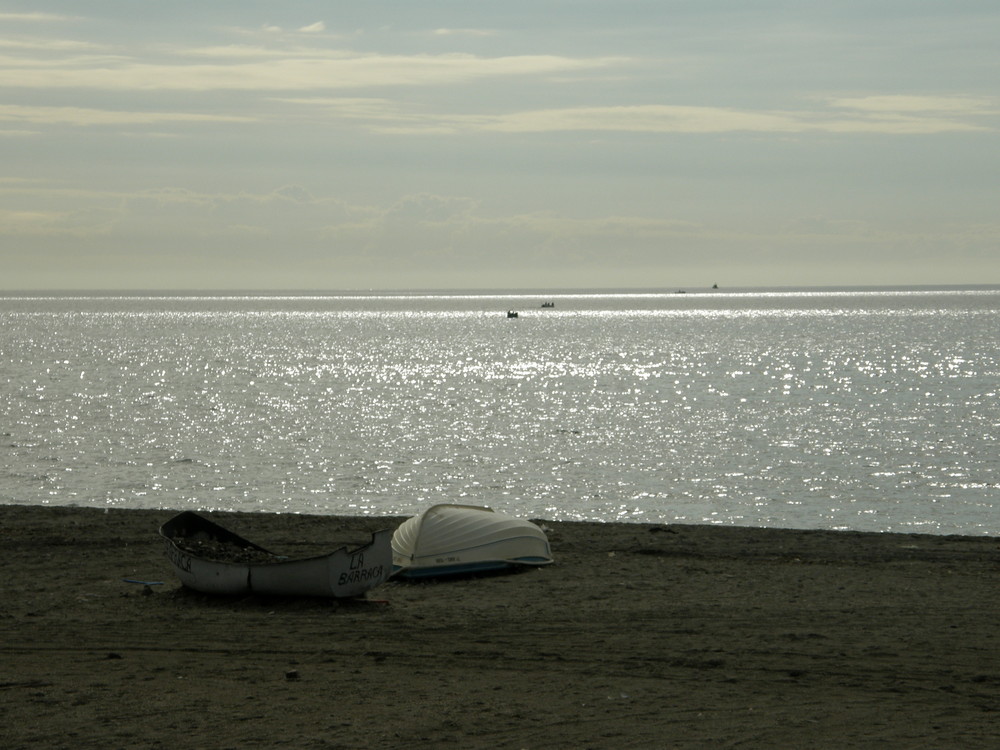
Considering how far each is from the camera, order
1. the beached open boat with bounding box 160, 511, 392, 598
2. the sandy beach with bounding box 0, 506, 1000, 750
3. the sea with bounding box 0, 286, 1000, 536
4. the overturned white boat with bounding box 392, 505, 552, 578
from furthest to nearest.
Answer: the sea with bounding box 0, 286, 1000, 536 → the overturned white boat with bounding box 392, 505, 552, 578 → the beached open boat with bounding box 160, 511, 392, 598 → the sandy beach with bounding box 0, 506, 1000, 750

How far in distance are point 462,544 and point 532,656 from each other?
522cm

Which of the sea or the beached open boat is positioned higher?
the beached open boat

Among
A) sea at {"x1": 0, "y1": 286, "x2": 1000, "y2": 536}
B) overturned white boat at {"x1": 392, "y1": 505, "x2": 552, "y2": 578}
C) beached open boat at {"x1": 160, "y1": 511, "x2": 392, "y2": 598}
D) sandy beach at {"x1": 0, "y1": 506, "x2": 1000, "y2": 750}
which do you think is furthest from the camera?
sea at {"x1": 0, "y1": 286, "x2": 1000, "y2": 536}

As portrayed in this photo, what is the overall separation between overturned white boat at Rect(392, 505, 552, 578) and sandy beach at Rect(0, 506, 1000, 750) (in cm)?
31

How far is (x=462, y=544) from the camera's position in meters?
18.3

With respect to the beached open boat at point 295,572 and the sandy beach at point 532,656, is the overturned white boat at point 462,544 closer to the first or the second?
the sandy beach at point 532,656

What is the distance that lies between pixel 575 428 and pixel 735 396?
2258cm

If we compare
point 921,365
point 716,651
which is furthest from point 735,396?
point 716,651

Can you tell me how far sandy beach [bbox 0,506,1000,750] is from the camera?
34.7 ft

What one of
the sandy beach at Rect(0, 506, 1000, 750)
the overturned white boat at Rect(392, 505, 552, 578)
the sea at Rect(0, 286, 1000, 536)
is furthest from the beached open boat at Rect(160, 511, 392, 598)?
the sea at Rect(0, 286, 1000, 536)

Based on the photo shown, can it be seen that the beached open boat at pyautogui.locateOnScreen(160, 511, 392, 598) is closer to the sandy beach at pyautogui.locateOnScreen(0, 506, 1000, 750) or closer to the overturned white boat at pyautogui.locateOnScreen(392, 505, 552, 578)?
the sandy beach at pyautogui.locateOnScreen(0, 506, 1000, 750)

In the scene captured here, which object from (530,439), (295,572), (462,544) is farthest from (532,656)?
(530,439)

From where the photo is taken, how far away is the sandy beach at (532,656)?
1056cm

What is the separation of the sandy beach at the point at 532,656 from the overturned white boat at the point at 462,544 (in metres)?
0.31
